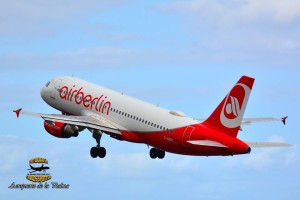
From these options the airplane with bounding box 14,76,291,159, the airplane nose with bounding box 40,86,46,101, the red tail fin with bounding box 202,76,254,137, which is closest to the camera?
the red tail fin with bounding box 202,76,254,137

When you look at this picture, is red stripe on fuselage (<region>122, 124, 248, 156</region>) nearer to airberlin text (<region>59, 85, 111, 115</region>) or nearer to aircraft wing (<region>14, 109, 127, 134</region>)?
aircraft wing (<region>14, 109, 127, 134</region>)

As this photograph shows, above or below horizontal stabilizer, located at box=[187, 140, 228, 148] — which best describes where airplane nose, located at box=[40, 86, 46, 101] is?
above

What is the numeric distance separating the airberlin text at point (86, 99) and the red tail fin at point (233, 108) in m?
14.0

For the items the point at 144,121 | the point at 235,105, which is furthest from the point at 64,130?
the point at 235,105

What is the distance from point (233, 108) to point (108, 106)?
15725 millimetres

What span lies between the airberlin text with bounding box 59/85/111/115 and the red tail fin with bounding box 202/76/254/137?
553 inches

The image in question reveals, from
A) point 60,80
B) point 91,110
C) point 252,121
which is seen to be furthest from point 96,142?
point 252,121

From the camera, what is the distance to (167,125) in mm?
78938

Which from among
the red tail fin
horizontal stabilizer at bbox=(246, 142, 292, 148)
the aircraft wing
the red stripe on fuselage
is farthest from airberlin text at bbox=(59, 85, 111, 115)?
horizontal stabilizer at bbox=(246, 142, 292, 148)

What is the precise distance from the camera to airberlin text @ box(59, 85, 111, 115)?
280 feet

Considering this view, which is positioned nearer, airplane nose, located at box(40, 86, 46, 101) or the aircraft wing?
the aircraft wing

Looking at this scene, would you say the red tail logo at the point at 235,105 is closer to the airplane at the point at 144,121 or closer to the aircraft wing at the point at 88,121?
the airplane at the point at 144,121

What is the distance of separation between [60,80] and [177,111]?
15.9m

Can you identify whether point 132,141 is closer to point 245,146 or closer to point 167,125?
point 167,125
